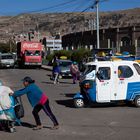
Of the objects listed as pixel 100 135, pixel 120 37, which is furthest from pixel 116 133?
pixel 120 37

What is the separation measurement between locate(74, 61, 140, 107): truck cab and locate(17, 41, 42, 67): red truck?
4110 centimetres

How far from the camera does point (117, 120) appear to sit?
13609 millimetres

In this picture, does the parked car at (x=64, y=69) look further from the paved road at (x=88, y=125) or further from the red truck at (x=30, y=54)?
the paved road at (x=88, y=125)

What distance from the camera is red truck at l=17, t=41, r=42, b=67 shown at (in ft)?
190

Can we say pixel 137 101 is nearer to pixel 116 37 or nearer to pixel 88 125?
pixel 88 125

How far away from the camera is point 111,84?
655 inches

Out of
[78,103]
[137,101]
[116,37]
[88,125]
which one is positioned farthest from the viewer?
[116,37]

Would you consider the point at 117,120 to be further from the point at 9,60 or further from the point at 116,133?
the point at 9,60

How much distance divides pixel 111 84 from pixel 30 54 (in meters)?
42.8

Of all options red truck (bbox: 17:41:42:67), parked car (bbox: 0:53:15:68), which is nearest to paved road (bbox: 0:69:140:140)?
red truck (bbox: 17:41:42:67)

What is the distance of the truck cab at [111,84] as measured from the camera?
1659cm

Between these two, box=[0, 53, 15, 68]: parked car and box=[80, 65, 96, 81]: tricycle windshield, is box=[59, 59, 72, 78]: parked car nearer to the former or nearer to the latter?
box=[80, 65, 96, 81]: tricycle windshield

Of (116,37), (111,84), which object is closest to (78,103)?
(111,84)

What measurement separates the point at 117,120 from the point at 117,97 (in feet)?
10.2
